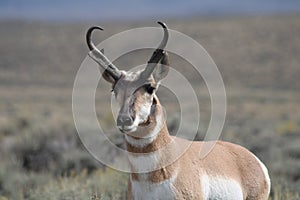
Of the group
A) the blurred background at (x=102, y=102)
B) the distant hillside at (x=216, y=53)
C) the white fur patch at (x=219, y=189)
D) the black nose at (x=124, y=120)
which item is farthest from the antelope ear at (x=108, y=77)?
the distant hillside at (x=216, y=53)

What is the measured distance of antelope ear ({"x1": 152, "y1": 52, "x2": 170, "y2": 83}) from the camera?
5.82 metres

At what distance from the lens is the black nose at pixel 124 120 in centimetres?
533

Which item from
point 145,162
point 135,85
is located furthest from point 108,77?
point 145,162

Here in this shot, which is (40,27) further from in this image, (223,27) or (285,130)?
(285,130)

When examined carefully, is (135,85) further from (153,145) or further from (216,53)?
(216,53)

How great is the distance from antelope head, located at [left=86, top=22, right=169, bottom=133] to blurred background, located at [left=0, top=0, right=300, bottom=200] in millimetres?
1776

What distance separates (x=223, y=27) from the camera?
7469 cm

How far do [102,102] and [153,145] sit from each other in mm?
38891

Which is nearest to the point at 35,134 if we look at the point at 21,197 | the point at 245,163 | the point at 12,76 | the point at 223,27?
the point at 21,197

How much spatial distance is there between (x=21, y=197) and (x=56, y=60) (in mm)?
59567

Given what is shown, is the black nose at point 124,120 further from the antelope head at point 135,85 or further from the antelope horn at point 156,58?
the antelope horn at point 156,58

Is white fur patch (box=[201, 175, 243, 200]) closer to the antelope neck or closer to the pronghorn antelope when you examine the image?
the pronghorn antelope

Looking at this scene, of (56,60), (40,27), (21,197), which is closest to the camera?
(21,197)

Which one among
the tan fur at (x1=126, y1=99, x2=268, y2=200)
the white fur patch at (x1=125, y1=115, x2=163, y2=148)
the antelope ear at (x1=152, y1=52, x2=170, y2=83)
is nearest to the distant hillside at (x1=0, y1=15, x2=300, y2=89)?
the tan fur at (x1=126, y1=99, x2=268, y2=200)
